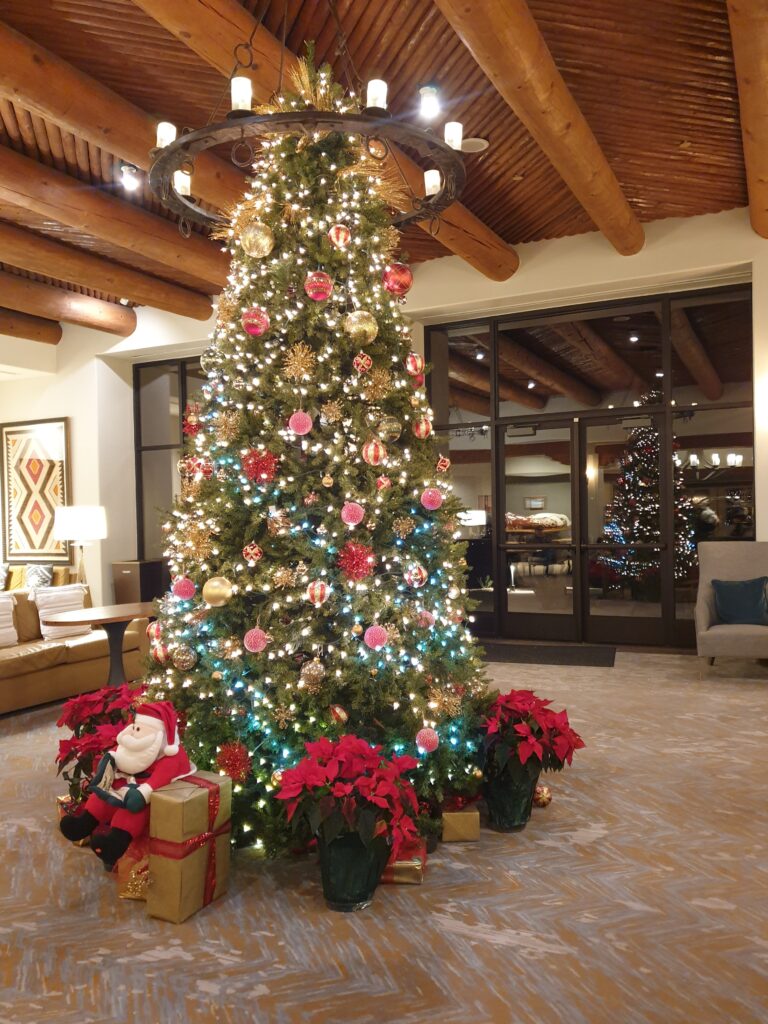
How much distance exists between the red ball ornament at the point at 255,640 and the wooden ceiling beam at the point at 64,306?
6133mm

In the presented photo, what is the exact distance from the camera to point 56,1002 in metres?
2.18

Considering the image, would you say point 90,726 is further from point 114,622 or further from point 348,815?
point 114,622

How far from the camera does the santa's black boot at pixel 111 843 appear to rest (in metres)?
2.68

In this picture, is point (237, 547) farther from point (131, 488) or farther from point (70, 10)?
point (131, 488)

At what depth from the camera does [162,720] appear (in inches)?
111

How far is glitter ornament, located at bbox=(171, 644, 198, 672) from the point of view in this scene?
129 inches

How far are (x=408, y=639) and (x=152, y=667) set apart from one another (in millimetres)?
1143

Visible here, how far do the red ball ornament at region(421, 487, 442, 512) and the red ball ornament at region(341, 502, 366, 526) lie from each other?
0.32 m

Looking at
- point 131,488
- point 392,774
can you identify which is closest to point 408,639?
point 392,774

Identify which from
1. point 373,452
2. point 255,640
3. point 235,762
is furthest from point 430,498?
point 235,762

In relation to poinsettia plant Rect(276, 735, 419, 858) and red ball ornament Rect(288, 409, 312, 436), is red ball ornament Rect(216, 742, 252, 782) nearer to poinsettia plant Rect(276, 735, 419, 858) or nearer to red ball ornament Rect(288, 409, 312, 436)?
poinsettia plant Rect(276, 735, 419, 858)

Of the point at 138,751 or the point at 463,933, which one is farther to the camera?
the point at 138,751

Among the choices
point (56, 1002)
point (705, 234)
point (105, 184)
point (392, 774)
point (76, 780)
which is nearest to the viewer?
point (56, 1002)

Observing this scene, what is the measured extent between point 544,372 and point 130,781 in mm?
6366
